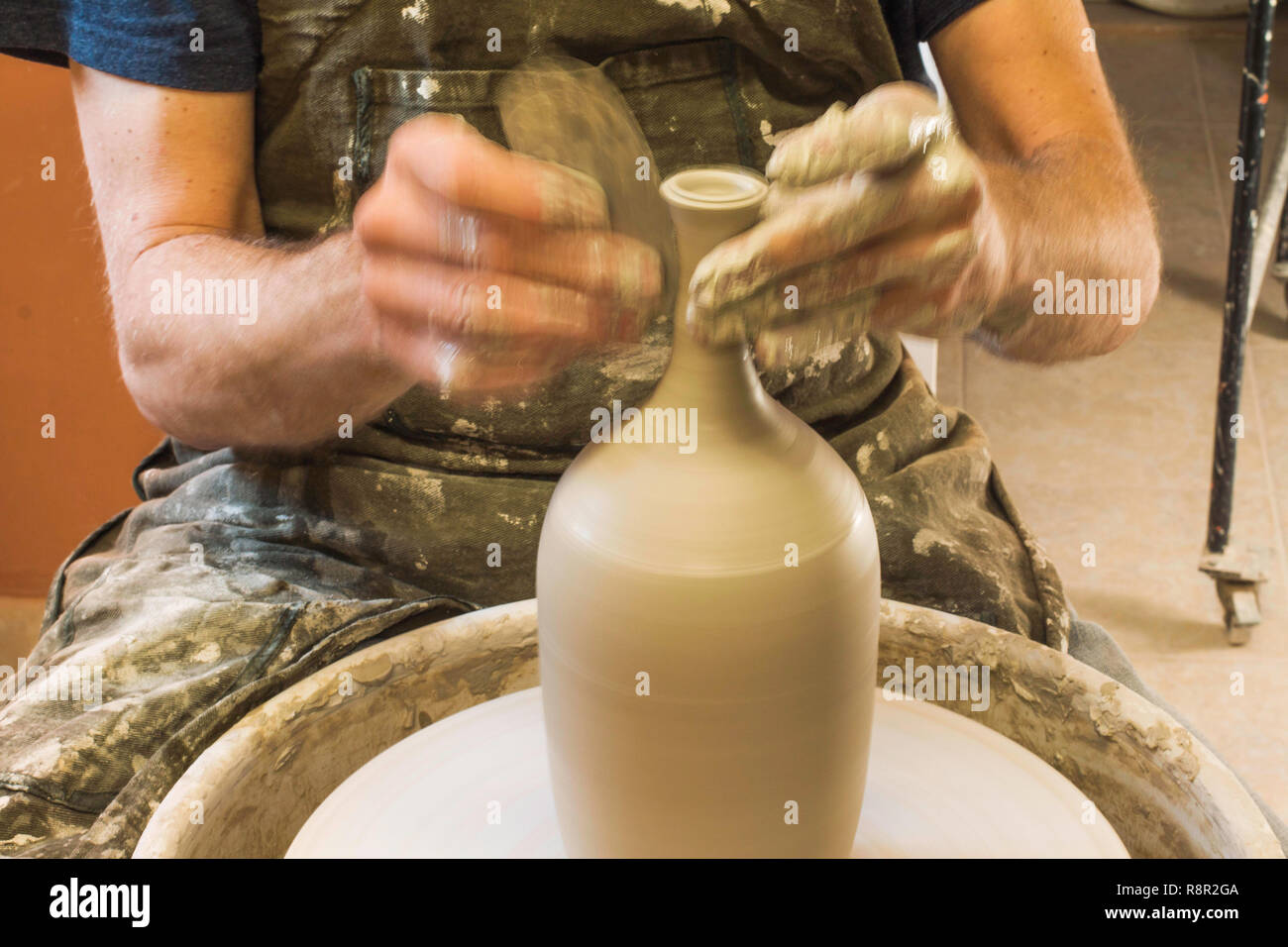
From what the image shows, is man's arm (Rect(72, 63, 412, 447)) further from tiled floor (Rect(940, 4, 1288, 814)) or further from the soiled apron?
tiled floor (Rect(940, 4, 1288, 814))

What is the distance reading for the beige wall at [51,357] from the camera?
5.28 feet

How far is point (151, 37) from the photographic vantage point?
1.08 meters

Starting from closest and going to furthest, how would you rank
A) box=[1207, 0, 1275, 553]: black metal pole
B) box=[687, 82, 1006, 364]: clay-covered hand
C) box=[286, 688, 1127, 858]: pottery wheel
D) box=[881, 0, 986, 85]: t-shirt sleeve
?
box=[687, 82, 1006, 364]: clay-covered hand < box=[286, 688, 1127, 858]: pottery wheel < box=[881, 0, 986, 85]: t-shirt sleeve < box=[1207, 0, 1275, 553]: black metal pole

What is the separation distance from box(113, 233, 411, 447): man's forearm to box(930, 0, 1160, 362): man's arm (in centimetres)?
49

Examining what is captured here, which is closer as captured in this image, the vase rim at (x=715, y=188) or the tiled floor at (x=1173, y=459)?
the vase rim at (x=715, y=188)

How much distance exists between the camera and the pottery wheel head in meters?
0.79

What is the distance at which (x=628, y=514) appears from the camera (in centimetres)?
81

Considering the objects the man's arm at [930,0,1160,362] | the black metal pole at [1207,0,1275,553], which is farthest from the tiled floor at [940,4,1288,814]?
the man's arm at [930,0,1160,362]

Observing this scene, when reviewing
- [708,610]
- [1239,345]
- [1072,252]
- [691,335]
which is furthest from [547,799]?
[1239,345]

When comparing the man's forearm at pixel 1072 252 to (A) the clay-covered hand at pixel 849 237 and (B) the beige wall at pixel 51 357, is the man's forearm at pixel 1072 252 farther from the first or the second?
(B) the beige wall at pixel 51 357

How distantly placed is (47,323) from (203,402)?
0.73m

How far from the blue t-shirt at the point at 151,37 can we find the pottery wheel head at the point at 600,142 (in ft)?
1.07

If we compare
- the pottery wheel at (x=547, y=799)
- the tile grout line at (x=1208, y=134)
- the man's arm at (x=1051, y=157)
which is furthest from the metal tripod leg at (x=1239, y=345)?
the tile grout line at (x=1208, y=134)
